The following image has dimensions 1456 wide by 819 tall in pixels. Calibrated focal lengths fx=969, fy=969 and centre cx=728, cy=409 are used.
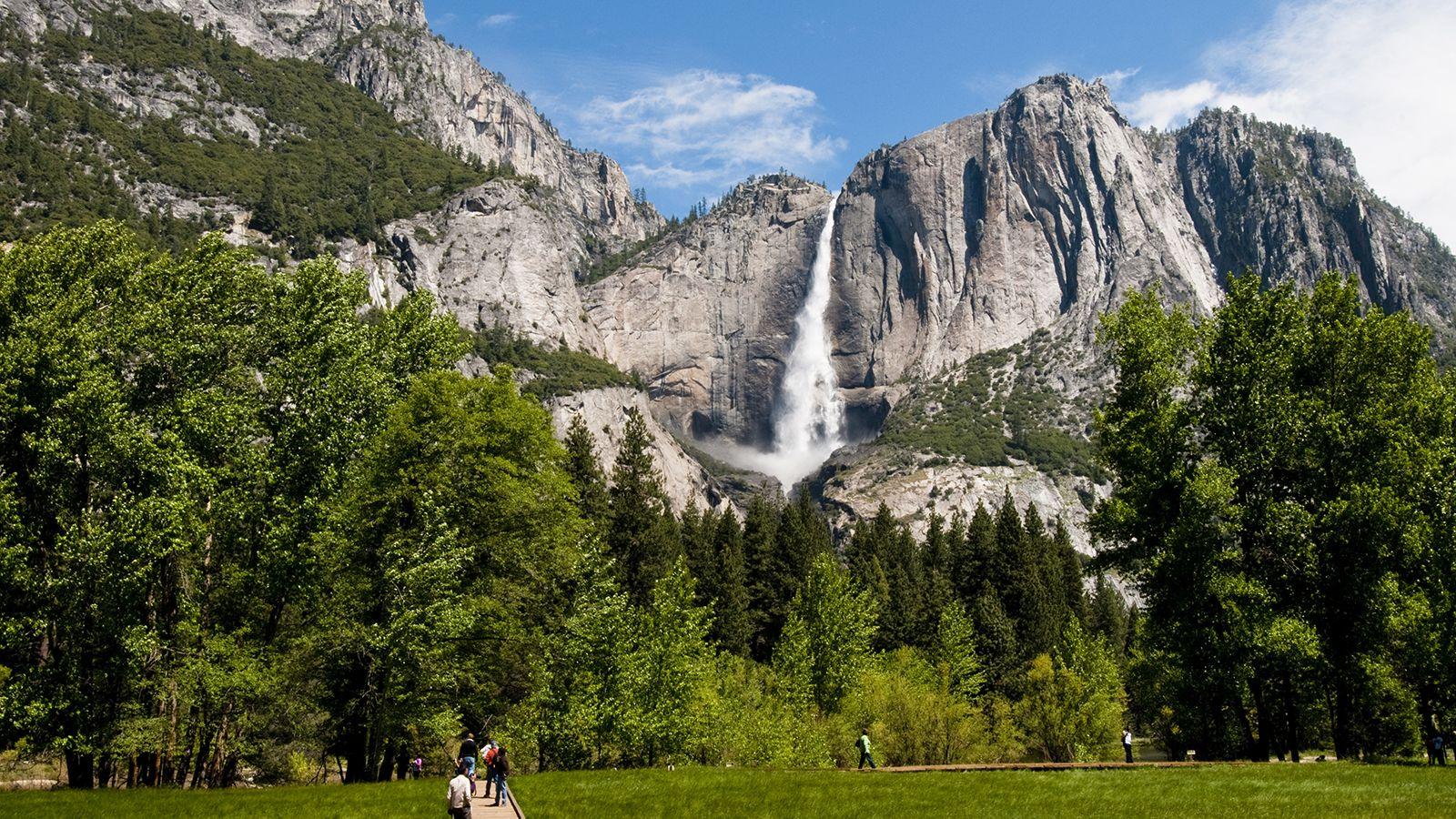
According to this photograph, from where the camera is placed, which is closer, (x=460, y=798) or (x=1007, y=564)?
(x=460, y=798)

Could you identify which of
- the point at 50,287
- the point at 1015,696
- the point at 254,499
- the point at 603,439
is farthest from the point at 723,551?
the point at 603,439

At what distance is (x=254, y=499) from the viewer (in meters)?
27.4

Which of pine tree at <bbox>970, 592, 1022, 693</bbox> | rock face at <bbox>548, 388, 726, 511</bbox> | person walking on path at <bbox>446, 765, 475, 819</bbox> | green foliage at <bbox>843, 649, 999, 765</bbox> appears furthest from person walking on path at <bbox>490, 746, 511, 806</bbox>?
rock face at <bbox>548, 388, 726, 511</bbox>

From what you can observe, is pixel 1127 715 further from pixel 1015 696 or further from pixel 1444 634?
pixel 1444 634

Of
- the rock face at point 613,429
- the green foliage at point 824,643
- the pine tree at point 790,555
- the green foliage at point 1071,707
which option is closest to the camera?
the green foliage at point 824,643

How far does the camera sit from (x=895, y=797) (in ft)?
73.6

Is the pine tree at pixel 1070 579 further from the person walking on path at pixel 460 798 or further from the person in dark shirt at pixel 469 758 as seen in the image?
the person walking on path at pixel 460 798

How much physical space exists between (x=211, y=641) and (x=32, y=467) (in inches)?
261

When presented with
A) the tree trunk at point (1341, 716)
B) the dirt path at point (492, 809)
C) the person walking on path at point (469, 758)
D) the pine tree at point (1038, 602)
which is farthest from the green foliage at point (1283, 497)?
the pine tree at point (1038, 602)

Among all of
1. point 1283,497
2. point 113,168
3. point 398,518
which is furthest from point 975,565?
point 113,168

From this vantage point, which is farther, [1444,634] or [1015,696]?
[1015,696]

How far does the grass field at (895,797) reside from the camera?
19891 mm

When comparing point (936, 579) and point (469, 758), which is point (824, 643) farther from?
point (469, 758)

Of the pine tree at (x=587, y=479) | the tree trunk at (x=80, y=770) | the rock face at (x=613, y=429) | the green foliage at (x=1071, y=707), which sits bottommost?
the green foliage at (x=1071, y=707)
